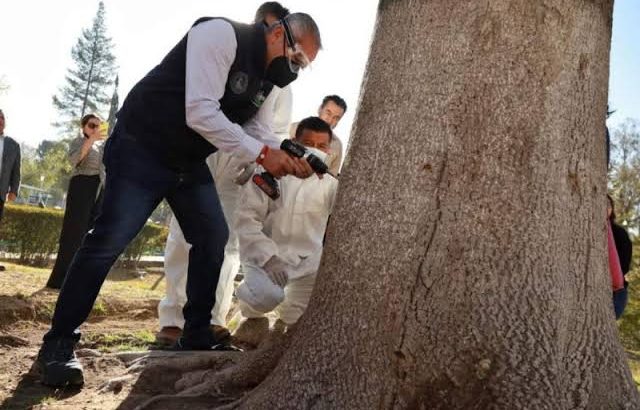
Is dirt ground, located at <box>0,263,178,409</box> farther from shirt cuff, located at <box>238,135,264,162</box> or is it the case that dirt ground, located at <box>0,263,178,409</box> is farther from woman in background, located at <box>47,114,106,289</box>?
shirt cuff, located at <box>238,135,264,162</box>

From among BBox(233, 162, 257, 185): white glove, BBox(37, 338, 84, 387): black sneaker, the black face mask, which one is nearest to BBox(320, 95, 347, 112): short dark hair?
BBox(233, 162, 257, 185): white glove

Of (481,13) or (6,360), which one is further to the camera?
(6,360)

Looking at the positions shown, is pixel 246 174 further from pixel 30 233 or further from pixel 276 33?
pixel 30 233

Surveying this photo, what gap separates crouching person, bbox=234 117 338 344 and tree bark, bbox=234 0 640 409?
59.2 inches

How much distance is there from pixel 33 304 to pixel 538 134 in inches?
150

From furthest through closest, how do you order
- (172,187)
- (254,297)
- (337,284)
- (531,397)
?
(254,297) < (172,187) < (337,284) < (531,397)

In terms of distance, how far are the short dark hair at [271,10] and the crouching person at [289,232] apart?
27.5 inches

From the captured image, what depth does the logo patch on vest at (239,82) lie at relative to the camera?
2609 mm

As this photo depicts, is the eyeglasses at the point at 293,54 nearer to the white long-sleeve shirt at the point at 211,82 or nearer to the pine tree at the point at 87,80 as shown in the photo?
the white long-sleeve shirt at the point at 211,82

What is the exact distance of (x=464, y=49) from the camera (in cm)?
176

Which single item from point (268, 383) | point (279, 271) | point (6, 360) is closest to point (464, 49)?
point (268, 383)

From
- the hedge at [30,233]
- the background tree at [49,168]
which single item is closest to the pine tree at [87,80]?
the background tree at [49,168]

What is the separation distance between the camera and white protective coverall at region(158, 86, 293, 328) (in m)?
3.54

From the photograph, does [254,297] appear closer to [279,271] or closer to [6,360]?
[279,271]
